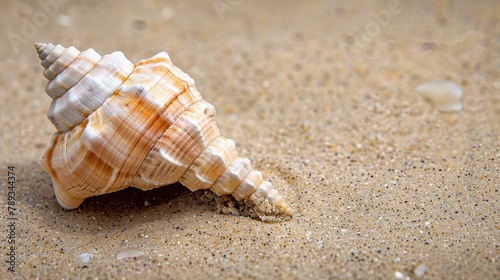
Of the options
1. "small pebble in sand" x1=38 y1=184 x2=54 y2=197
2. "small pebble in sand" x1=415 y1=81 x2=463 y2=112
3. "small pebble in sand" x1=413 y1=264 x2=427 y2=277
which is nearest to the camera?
"small pebble in sand" x1=413 y1=264 x2=427 y2=277

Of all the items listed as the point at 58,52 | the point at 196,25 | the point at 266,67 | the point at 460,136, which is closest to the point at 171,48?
the point at 196,25

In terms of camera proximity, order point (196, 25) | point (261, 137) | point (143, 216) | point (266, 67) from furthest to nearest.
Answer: point (196, 25)
point (266, 67)
point (261, 137)
point (143, 216)

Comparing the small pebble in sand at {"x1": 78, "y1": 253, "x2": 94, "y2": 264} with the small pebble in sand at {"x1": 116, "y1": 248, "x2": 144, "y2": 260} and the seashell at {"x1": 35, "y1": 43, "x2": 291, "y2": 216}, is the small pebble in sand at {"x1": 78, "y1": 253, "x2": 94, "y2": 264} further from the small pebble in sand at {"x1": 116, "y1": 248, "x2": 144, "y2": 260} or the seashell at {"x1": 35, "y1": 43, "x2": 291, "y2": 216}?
the seashell at {"x1": 35, "y1": 43, "x2": 291, "y2": 216}

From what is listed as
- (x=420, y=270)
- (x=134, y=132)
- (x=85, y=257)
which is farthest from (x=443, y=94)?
(x=85, y=257)

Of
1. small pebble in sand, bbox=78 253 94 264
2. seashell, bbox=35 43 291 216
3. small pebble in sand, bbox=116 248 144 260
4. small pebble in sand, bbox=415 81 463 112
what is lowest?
small pebble in sand, bbox=78 253 94 264

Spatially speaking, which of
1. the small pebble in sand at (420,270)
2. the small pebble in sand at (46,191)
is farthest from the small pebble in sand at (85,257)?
the small pebble in sand at (420,270)

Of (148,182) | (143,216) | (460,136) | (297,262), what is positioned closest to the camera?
(297,262)

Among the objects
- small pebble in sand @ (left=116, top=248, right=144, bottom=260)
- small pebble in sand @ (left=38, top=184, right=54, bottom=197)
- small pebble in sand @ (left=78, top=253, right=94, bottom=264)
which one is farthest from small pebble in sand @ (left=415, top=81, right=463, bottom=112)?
small pebble in sand @ (left=38, top=184, right=54, bottom=197)

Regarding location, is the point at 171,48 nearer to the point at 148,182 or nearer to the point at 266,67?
the point at 266,67
